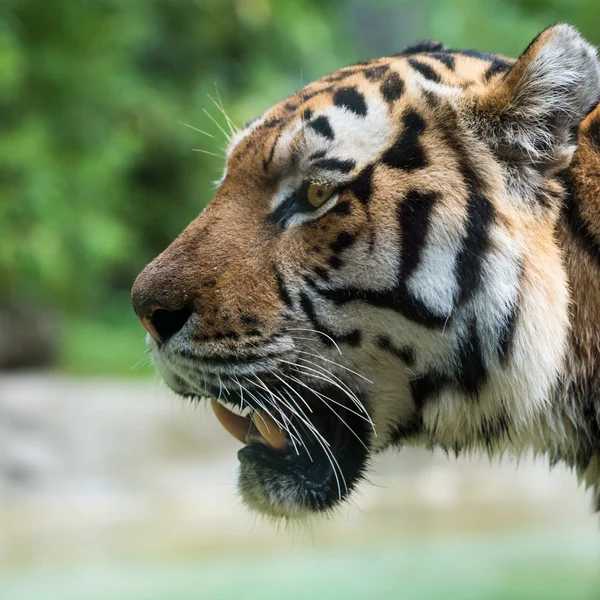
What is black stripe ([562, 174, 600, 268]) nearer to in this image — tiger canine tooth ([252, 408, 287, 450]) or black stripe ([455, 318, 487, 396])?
black stripe ([455, 318, 487, 396])

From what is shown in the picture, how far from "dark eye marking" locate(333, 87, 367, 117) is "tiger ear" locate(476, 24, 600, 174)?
18 cm

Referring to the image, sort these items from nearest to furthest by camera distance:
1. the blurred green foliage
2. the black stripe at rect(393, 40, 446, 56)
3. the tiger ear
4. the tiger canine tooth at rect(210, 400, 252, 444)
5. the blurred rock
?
the tiger ear, the tiger canine tooth at rect(210, 400, 252, 444), the black stripe at rect(393, 40, 446, 56), the blurred green foliage, the blurred rock

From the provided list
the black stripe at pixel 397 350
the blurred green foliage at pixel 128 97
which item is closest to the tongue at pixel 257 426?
the black stripe at pixel 397 350

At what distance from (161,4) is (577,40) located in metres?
8.25

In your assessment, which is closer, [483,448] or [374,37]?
[483,448]

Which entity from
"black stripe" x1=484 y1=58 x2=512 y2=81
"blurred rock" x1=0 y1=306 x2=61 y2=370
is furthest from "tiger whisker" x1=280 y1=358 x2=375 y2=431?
"blurred rock" x1=0 y1=306 x2=61 y2=370

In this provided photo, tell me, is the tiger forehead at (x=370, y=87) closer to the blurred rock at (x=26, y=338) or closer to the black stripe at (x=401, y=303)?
the black stripe at (x=401, y=303)

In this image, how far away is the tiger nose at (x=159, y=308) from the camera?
1.35m

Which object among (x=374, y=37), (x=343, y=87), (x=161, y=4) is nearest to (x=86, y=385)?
(x=343, y=87)

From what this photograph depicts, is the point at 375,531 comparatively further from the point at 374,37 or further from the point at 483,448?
the point at 374,37

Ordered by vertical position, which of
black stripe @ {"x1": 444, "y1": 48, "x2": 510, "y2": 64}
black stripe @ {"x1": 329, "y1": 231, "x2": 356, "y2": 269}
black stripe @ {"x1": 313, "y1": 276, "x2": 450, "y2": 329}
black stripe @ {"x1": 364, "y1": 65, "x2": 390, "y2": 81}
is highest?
black stripe @ {"x1": 444, "y1": 48, "x2": 510, "y2": 64}

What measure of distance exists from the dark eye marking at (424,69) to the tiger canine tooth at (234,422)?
632 mm

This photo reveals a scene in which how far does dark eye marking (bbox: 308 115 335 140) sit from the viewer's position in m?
1.38

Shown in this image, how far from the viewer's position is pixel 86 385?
5.43 meters
